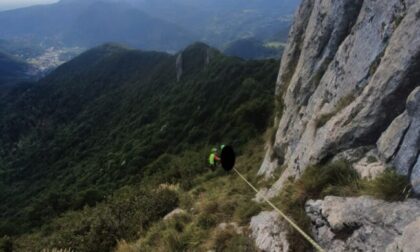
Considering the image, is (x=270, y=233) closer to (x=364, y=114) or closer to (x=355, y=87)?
(x=364, y=114)

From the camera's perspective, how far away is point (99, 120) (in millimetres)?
149250

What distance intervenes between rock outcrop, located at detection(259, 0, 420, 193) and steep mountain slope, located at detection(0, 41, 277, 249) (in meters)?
10.3

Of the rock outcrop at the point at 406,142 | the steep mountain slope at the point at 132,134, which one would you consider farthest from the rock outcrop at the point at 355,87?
the steep mountain slope at the point at 132,134

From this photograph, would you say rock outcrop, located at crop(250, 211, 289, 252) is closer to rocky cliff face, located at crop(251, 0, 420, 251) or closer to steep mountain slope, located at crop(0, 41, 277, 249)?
rocky cliff face, located at crop(251, 0, 420, 251)

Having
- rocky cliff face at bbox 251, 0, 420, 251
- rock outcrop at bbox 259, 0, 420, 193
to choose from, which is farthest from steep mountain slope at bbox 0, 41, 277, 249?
rocky cliff face at bbox 251, 0, 420, 251

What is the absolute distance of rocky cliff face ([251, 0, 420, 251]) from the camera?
22.4 ft

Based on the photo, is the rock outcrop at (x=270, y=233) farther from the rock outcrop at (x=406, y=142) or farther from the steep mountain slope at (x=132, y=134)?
the steep mountain slope at (x=132, y=134)

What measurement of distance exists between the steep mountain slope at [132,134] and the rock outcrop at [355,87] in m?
10.3

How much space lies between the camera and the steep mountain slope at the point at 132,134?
168ft

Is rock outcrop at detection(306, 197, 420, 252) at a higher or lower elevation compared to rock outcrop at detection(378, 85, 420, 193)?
lower

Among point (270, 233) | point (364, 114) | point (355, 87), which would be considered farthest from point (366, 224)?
point (355, 87)

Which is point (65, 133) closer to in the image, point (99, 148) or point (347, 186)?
point (99, 148)

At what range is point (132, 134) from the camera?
3915 inches

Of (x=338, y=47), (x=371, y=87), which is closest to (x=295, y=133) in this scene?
(x=338, y=47)
